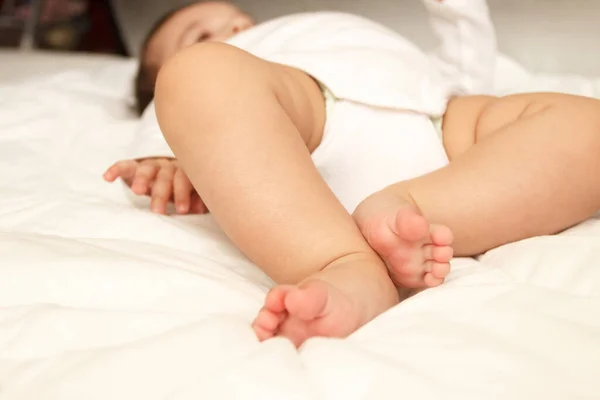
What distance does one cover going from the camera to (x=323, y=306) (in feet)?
1.42

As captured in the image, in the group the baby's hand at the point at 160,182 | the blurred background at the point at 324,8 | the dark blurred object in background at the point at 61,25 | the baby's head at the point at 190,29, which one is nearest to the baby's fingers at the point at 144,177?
the baby's hand at the point at 160,182

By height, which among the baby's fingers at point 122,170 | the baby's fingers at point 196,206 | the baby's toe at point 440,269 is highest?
the baby's toe at point 440,269

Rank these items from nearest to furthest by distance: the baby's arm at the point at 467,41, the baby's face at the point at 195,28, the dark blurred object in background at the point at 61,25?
1. the baby's arm at the point at 467,41
2. the baby's face at the point at 195,28
3. the dark blurred object in background at the point at 61,25

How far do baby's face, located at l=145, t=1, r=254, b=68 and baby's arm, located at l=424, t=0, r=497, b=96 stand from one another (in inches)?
16.3

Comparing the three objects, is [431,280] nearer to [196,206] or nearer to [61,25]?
[196,206]

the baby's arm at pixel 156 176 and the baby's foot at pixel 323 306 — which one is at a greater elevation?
the baby's foot at pixel 323 306

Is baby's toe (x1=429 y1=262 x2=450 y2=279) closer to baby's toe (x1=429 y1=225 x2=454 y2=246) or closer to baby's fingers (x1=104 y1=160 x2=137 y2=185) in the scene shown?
baby's toe (x1=429 y1=225 x2=454 y2=246)

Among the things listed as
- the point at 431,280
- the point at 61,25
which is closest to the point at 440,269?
the point at 431,280

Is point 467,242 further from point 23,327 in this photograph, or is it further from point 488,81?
point 488,81

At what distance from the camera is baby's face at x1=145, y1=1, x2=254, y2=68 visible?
1212 millimetres

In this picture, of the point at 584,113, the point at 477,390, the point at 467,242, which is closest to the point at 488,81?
the point at 584,113

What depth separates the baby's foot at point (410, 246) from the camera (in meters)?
0.50

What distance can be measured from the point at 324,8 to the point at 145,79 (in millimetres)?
702

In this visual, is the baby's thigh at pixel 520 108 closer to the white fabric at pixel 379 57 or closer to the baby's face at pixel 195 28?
the white fabric at pixel 379 57
